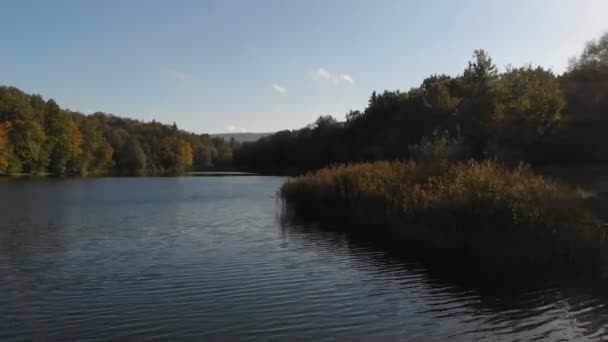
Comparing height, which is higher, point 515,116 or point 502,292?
point 515,116

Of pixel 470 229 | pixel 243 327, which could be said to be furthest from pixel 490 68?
pixel 243 327

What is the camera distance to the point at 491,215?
17406 millimetres

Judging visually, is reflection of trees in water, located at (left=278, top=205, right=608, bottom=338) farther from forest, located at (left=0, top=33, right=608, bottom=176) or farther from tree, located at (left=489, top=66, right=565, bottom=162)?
tree, located at (left=489, top=66, right=565, bottom=162)

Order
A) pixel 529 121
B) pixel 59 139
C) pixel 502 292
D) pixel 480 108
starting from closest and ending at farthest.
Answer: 1. pixel 502 292
2. pixel 529 121
3. pixel 480 108
4. pixel 59 139

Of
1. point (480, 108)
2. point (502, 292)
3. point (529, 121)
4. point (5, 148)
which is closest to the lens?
point (502, 292)

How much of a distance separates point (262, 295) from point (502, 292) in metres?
5.82

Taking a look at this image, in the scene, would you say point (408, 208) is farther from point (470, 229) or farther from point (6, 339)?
point (6, 339)

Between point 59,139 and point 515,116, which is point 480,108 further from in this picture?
point 59,139

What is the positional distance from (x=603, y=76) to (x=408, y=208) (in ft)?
107

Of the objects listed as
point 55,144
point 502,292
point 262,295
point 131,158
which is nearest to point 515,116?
point 502,292

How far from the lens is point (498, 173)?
65.0ft

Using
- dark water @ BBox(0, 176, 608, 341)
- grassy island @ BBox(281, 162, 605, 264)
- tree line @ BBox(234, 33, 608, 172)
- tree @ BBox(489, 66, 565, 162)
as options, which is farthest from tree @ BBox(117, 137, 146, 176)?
grassy island @ BBox(281, 162, 605, 264)

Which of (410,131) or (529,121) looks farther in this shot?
(410,131)

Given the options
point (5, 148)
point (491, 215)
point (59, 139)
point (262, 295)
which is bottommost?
point (262, 295)
